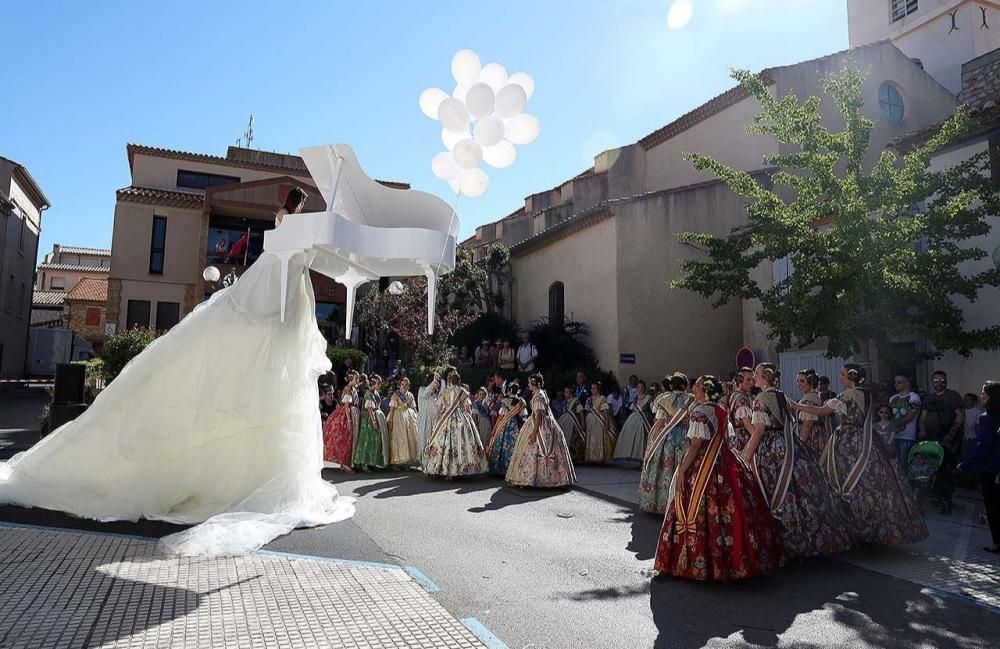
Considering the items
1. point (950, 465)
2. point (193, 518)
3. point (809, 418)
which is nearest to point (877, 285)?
point (950, 465)

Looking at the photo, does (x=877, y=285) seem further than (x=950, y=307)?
No

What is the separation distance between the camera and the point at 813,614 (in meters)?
4.59

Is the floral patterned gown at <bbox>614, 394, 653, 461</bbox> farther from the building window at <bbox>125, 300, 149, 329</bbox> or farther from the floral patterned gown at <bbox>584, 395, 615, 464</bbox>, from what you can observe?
the building window at <bbox>125, 300, 149, 329</bbox>

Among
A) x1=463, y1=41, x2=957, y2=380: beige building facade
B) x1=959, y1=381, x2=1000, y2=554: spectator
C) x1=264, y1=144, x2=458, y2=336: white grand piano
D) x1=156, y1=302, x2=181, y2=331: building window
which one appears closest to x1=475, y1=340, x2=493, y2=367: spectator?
x1=463, y1=41, x2=957, y2=380: beige building facade

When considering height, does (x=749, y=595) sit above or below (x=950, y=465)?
below

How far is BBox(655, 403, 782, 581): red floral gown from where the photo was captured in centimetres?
507

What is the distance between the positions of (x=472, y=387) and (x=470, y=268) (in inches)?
271

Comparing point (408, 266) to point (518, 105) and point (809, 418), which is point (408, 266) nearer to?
point (518, 105)

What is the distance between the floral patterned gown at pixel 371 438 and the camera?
37.2 feet

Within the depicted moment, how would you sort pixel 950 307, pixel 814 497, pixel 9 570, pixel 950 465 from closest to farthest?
pixel 9 570 → pixel 814 497 → pixel 950 465 → pixel 950 307

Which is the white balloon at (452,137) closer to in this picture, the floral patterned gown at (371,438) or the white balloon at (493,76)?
the white balloon at (493,76)

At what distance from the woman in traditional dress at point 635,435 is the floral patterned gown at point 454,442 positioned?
348 centimetres

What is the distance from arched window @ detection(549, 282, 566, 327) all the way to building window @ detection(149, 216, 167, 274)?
54.6ft

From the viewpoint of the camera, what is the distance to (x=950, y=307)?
10008mm
